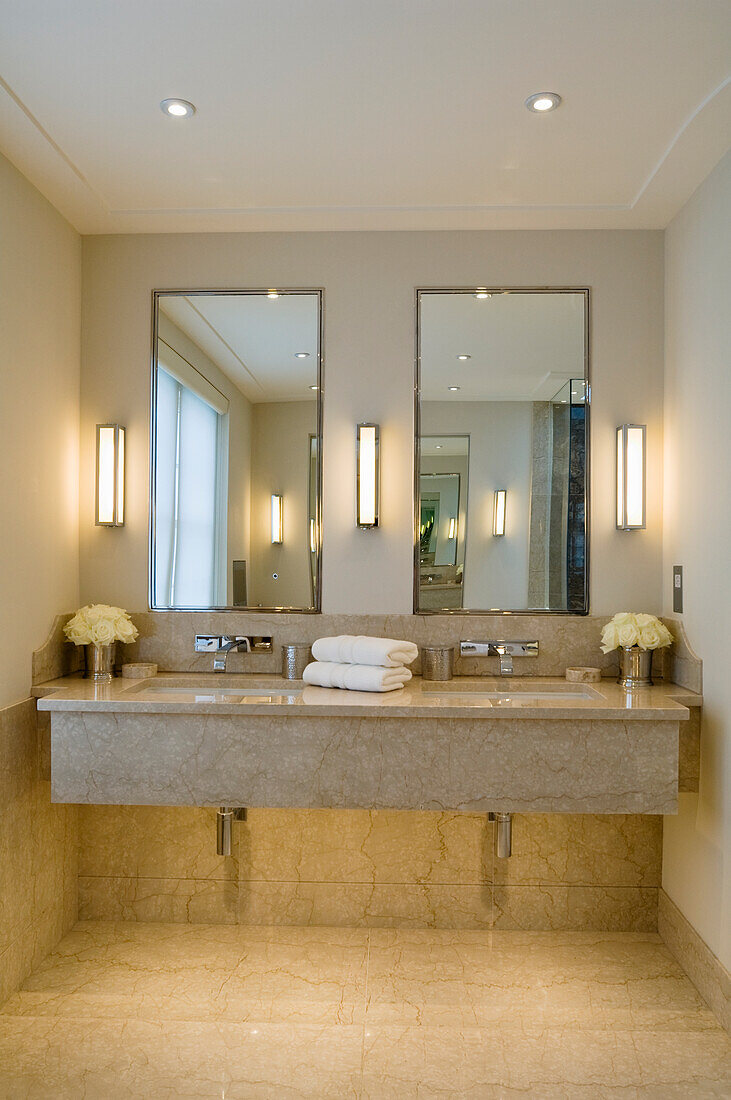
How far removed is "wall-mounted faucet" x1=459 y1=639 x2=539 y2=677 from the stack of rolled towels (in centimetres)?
28

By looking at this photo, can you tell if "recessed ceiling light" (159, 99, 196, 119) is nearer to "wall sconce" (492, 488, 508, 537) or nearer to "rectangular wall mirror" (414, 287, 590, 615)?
"rectangular wall mirror" (414, 287, 590, 615)

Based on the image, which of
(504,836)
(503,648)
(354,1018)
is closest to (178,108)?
(503,648)

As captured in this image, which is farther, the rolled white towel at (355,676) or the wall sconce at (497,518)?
the wall sconce at (497,518)

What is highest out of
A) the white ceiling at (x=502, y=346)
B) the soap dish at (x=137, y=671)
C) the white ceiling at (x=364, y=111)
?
the white ceiling at (x=364, y=111)

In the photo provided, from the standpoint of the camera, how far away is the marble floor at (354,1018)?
211 centimetres

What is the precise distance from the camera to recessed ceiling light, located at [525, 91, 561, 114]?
7.12ft

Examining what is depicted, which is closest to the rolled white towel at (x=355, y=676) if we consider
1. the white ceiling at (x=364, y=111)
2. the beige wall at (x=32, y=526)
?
the beige wall at (x=32, y=526)

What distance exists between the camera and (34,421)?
2684 millimetres

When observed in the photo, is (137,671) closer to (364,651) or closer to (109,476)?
(109,476)

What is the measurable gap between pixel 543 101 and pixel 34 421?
68.7 inches

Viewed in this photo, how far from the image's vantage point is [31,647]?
2672 mm

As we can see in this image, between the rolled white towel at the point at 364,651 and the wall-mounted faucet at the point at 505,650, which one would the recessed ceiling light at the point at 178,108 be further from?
the wall-mounted faucet at the point at 505,650

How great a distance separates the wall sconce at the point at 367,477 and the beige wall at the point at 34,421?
101cm

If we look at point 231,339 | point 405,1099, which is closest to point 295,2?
point 231,339
